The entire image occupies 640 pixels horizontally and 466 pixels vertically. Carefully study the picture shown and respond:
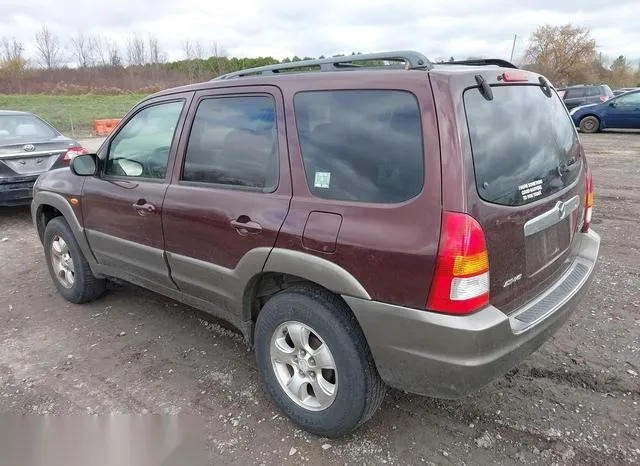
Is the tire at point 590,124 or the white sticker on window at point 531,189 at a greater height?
the white sticker on window at point 531,189

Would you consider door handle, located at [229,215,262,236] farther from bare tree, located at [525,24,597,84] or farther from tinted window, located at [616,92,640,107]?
bare tree, located at [525,24,597,84]

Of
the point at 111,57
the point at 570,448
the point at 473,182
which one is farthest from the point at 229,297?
the point at 111,57

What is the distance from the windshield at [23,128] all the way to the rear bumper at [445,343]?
714 cm

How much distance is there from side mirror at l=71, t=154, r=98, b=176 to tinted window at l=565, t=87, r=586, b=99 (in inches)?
836

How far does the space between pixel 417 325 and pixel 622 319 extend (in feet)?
7.86

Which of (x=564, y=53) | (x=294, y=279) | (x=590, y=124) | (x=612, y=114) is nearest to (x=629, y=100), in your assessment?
(x=612, y=114)

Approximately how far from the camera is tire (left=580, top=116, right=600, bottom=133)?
55.6 feet

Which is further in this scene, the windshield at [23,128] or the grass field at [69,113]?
the grass field at [69,113]

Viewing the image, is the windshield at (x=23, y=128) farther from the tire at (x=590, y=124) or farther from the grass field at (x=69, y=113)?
the tire at (x=590, y=124)

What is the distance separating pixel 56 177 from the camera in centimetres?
426

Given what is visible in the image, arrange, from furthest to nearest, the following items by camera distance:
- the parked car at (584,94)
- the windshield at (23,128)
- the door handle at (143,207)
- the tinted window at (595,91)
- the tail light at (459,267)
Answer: the tinted window at (595,91) → the parked car at (584,94) → the windshield at (23,128) → the door handle at (143,207) → the tail light at (459,267)

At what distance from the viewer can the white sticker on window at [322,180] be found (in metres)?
2.43

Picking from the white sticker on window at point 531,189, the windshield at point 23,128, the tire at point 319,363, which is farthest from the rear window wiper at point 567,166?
the windshield at point 23,128

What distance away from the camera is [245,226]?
8.85 ft
